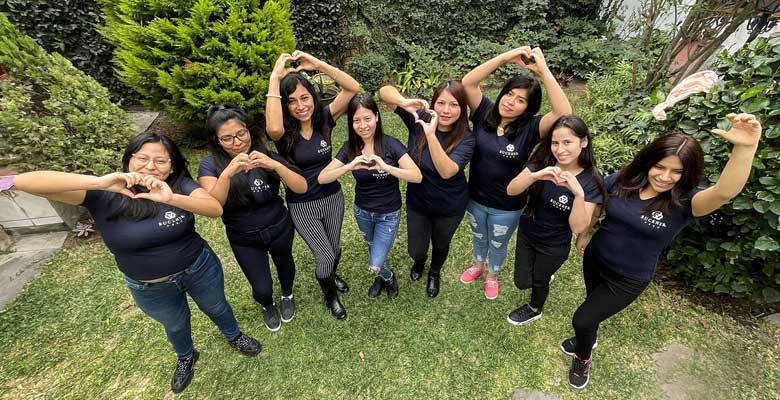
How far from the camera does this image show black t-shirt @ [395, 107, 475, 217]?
2.91 meters

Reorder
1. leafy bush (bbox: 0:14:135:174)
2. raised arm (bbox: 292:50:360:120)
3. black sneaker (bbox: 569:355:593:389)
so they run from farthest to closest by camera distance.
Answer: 1. leafy bush (bbox: 0:14:135:174)
2. raised arm (bbox: 292:50:360:120)
3. black sneaker (bbox: 569:355:593:389)

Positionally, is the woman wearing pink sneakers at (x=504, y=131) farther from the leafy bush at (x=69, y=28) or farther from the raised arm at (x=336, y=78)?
the leafy bush at (x=69, y=28)

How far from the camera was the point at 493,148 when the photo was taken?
9.43ft

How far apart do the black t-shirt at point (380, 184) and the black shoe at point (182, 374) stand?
2.00 m

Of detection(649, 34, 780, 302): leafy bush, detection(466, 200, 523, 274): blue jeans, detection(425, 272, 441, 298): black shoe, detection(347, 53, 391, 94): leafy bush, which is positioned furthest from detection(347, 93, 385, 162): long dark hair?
detection(347, 53, 391, 94): leafy bush

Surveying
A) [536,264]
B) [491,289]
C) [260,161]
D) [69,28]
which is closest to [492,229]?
[536,264]

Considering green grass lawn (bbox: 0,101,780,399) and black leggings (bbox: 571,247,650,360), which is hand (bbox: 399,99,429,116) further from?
green grass lawn (bbox: 0,101,780,399)

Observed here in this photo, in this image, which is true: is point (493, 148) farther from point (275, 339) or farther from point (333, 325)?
point (275, 339)

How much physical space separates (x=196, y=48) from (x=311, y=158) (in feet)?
12.2

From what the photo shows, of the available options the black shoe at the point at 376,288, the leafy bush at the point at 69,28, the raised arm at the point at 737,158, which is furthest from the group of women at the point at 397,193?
the leafy bush at the point at 69,28

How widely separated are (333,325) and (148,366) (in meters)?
1.66

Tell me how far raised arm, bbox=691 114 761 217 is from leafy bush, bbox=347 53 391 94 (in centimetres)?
667

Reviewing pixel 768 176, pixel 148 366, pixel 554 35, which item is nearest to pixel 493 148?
pixel 768 176

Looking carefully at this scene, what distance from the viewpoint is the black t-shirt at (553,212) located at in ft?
8.14
